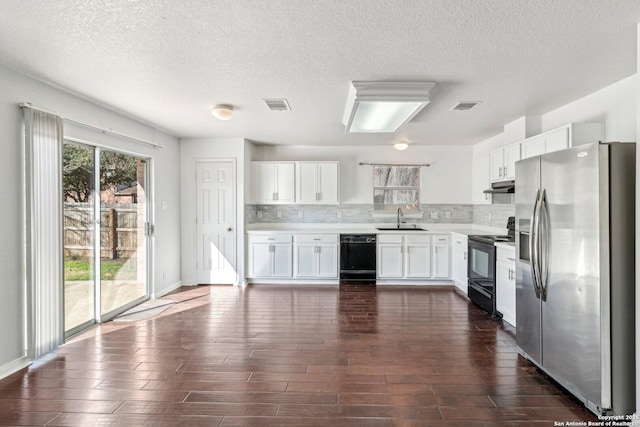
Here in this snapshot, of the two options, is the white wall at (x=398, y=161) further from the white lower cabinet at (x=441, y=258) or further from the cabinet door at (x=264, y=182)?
the white lower cabinet at (x=441, y=258)

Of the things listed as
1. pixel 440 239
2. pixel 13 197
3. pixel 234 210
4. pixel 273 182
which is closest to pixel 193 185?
pixel 234 210

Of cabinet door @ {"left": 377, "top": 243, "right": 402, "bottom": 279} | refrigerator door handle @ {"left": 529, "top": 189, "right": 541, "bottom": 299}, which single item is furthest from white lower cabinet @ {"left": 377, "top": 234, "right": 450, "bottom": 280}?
refrigerator door handle @ {"left": 529, "top": 189, "right": 541, "bottom": 299}

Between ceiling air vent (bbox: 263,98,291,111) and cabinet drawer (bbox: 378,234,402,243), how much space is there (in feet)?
9.20

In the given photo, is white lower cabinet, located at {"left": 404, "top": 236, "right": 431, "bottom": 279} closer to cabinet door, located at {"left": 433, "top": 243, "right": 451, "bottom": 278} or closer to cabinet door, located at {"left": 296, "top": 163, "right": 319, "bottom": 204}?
cabinet door, located at {"left": 433, "top": 243, "right": 451, "bottom": 278}

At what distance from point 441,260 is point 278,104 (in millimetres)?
3705

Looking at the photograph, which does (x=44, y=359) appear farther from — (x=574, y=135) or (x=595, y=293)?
(x=574, y=135)

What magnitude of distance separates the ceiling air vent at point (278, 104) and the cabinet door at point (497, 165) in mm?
2907

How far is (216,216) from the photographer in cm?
574

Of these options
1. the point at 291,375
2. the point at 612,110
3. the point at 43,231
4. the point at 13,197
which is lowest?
the point at 291,375

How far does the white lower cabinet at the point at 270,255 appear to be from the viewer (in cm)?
582

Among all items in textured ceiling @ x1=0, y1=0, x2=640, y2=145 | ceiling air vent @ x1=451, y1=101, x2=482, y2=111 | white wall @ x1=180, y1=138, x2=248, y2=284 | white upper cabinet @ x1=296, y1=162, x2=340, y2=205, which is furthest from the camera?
white upper cabinet @ x1=296, y1=162, x2=340, y2=205

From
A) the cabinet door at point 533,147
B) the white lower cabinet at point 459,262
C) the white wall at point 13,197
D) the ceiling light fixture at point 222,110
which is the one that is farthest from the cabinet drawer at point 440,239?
the white wall at point 13,197

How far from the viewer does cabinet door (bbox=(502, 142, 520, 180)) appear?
4230 millimetres

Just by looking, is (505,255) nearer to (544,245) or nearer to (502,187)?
(502,187)
